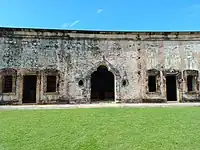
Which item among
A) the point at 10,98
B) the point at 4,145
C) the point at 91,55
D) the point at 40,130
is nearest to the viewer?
the point at 4,145

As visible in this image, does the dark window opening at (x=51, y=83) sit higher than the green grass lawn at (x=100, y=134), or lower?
higher

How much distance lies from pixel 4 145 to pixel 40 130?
4.45ft

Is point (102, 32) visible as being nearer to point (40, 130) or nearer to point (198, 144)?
point (40, 130)

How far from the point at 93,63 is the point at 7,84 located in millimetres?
5727

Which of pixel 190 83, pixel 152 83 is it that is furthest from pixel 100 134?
pixel 190 83

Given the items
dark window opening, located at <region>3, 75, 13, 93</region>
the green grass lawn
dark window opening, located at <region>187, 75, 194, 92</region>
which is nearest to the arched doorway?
dark window opening, located at <region>187, 75, 194, 92</region>

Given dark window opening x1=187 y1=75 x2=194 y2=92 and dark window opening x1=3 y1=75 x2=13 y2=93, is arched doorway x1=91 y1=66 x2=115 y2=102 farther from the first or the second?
dark window opening x1=3 y1=75 x2=13 y2=93

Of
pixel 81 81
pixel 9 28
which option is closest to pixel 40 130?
pixel 81 81

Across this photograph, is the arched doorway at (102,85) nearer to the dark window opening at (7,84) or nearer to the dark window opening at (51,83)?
the dark window opening at (51,83)

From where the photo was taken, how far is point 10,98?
1569cm

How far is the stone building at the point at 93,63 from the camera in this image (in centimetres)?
1603

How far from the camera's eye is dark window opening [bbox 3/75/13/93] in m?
15.9

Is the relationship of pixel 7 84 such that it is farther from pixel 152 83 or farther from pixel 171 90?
pixel 171 90

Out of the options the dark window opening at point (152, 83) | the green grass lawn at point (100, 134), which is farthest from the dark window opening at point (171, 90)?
the green grass lawn at point (100, 134)
